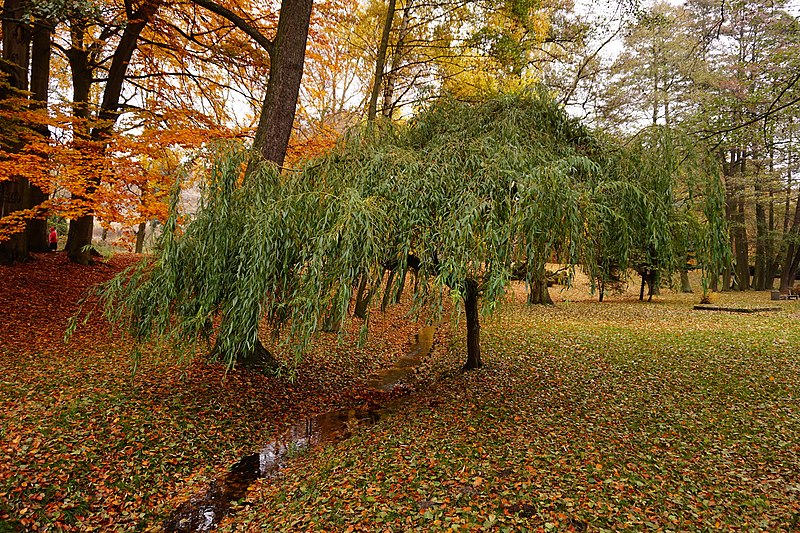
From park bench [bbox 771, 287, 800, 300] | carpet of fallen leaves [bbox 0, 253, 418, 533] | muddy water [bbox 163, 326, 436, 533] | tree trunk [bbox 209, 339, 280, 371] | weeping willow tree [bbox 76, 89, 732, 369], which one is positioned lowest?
muddy water [bbox 163, 326, 436, 533]

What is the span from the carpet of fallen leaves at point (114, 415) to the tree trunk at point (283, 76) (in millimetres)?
3833

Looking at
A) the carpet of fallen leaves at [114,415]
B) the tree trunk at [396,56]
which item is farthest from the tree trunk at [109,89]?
the tree trunk at [396,56]

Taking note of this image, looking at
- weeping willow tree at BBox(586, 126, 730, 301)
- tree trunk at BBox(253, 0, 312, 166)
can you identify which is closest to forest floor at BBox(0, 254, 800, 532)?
weeping willow tree at BBox(586, 126, 730, 301)

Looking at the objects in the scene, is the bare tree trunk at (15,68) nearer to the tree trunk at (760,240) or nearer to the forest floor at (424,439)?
the forest floor at (424,439)

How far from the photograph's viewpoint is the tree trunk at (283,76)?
7.17m

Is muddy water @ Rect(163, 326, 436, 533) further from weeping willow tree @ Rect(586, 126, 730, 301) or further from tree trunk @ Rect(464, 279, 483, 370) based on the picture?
weeping willow tree @ Rect(586, 126, 730, 301)

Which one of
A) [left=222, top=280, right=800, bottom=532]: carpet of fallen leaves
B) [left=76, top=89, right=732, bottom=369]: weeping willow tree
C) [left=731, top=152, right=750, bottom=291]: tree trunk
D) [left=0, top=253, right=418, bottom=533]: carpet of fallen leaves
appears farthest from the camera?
[left=731, top=152, right=750, bottom=291]: tree trunk

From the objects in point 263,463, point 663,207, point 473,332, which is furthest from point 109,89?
point 663,207

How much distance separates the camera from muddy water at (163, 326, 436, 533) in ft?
14.3

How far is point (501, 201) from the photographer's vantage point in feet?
15.0

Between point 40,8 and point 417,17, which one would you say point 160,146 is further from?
point 417,17

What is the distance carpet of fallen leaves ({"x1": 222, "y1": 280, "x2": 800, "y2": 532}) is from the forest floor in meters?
0.02

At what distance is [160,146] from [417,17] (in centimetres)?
763

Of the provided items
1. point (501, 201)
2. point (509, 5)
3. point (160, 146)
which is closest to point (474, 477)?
point (501, 201)
